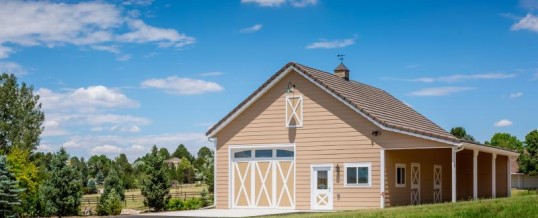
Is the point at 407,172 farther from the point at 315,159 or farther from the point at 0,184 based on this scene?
the point at 0,184

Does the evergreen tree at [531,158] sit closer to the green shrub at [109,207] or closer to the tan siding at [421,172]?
the tan siding at [421,172]

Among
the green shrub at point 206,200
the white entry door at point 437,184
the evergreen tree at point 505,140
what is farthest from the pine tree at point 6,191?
the evergreen tree at point 505,140

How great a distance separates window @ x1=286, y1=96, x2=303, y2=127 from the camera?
3191 centimetres

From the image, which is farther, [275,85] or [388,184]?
[275,85]

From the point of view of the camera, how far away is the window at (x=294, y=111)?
1256 inches

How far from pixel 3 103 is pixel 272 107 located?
3426cm

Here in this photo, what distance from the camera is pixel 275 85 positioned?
32.7 meters

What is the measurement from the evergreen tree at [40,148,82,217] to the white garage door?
29.4ft

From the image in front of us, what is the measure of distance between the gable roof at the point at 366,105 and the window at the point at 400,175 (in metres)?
1.64

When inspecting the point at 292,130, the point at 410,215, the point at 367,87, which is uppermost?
the point at 367,87

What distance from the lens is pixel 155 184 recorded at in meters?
39.5

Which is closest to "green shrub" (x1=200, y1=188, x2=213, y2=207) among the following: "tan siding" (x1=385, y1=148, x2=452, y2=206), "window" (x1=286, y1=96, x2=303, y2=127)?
"window" (x1=286, y1=96, x2=303, y2=127)

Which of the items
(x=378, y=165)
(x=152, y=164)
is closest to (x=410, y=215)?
(x=378, y=165)

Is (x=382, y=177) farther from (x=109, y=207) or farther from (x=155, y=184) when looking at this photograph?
(x=109, y=207)
